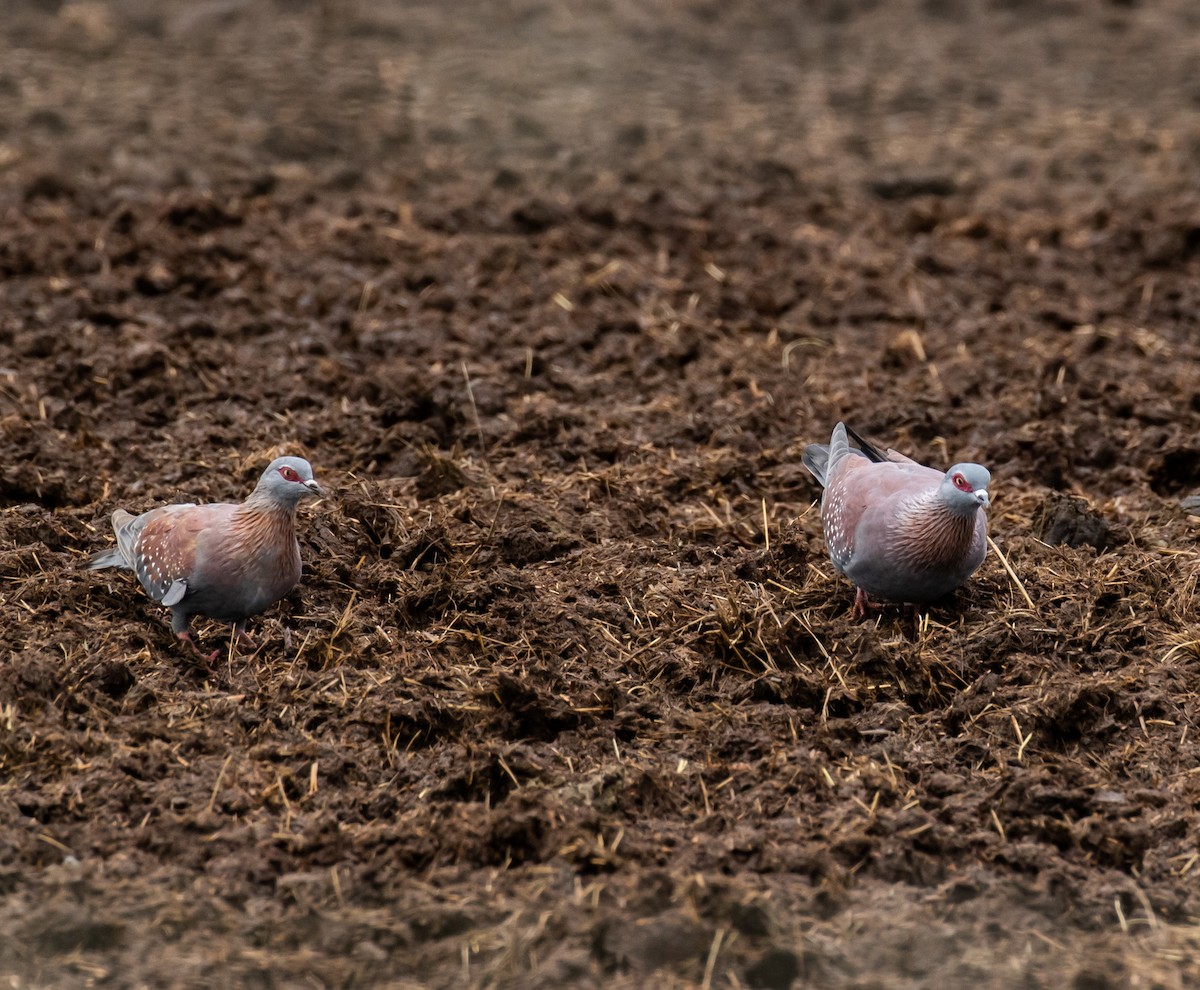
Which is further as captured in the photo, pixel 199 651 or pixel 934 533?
pixel 199 651

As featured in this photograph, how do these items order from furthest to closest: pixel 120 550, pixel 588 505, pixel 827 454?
pixel 588 505 < pixel 827 454 < pixel 120 550

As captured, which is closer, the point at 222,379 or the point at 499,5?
the point at 222,379

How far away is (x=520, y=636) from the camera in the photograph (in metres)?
5.09

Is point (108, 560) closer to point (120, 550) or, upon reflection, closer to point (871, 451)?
point (120, 550)

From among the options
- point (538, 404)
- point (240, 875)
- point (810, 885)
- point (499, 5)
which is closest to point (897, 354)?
point (538, 404)

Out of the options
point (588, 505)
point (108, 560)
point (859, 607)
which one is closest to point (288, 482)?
point (108, 560)

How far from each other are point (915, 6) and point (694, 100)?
9.15 feet

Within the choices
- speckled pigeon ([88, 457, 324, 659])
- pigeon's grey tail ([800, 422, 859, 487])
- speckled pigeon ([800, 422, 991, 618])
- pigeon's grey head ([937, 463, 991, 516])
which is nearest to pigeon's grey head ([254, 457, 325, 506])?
speckled pigeon ([88, 457, 324, 659])

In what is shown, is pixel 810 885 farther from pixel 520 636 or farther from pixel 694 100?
pixel 694 100

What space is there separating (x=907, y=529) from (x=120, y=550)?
2578 mm

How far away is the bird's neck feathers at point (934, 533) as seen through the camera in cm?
488

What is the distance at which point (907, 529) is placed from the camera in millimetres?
4898

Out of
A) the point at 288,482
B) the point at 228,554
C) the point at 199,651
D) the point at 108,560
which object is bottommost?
the point at 199,651

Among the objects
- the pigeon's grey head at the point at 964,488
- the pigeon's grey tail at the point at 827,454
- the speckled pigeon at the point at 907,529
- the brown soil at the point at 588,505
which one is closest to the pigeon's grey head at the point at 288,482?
the brown soil at the point at 588,505
